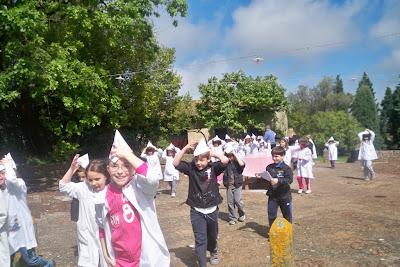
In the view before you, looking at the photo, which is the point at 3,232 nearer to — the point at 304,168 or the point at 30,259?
the point at 30,259

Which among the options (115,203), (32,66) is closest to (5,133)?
(32,66)

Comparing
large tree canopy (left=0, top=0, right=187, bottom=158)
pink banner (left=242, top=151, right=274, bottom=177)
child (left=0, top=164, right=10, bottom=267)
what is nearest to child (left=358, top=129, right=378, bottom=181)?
pink banner (left=242, top=151, right=274, bottom=177)

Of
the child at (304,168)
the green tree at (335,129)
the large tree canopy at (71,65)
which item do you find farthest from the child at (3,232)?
the green tree at (335,129)

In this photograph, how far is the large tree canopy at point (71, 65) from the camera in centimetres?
1355

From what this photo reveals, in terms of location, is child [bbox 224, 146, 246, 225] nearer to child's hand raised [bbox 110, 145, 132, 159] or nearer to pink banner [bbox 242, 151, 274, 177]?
pink banner [bbox 242, 151, 274, 177]

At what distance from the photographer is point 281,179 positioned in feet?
25.2

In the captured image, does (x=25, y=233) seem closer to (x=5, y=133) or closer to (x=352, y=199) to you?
(x=352, y=199)

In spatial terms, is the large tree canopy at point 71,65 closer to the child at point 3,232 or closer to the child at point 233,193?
the child at point 233,193

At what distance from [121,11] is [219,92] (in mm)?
16373

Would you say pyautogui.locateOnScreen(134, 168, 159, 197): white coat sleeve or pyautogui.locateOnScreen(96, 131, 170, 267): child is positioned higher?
pyautogui.locateOnScreen(134, 168, 159, 197): white coat sleeve

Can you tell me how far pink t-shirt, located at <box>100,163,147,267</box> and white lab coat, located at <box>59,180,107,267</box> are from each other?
1.49 metres

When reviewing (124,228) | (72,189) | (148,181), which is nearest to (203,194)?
(72,189)

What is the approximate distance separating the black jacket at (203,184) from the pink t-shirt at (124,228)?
2505 mm

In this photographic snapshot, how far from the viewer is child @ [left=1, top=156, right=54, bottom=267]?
580cm
